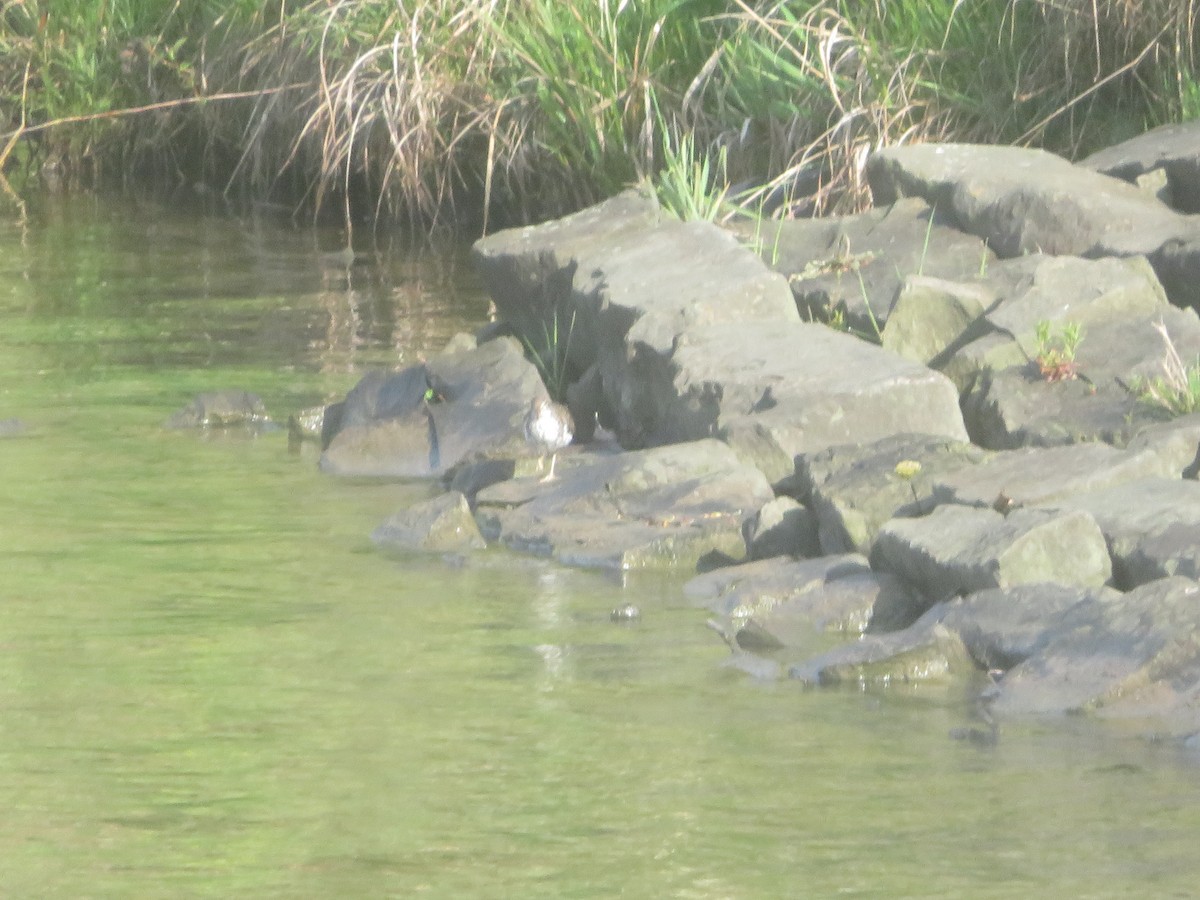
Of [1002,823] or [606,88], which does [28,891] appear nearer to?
[1002,823]

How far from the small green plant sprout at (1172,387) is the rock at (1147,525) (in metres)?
0.67

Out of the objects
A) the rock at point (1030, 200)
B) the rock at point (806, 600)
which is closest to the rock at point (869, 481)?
the rock at point (806, 600)

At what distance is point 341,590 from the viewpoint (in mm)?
4789

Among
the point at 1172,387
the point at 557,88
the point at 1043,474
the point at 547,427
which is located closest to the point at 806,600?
the point at 1043,474

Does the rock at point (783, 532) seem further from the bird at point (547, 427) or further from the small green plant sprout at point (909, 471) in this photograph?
the bird at point (547, 427)

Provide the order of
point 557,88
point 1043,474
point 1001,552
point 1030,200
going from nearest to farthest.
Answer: point 1001,552 → point 1043,474 → point 1030,200 → point 557,88

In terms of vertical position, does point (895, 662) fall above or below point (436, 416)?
below

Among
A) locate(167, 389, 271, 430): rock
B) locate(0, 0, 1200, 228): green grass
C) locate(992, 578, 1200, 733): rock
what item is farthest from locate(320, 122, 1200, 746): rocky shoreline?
locate(0, 0, 1200, 228): green grass

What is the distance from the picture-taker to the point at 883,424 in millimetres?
5371

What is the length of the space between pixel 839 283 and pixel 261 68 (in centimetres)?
641

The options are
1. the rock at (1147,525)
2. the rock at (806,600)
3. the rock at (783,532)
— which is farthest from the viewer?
the rock at (783,532)

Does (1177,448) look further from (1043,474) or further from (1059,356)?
(1059,356)

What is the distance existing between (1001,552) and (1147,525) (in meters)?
0.34

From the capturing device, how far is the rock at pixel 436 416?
6223 mm
